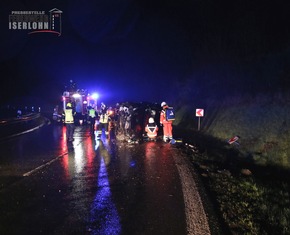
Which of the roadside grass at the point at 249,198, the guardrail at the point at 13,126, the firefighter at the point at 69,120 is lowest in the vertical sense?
the guardrail at the point at 13,126

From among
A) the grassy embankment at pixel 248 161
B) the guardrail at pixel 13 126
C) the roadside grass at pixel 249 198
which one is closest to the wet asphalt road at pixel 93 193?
the roadside grass at pixel 249 198

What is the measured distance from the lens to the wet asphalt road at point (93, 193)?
4996mm

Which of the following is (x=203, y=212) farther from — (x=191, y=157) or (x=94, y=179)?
(x=191, y=157)

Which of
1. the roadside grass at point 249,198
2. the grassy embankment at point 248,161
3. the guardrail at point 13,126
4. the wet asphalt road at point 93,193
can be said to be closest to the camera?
the wet asphalt road at point 93,193

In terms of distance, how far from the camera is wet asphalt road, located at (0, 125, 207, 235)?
5.00m

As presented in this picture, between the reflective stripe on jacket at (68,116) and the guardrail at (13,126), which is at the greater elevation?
the reflective stripe on jacket at (68,116)

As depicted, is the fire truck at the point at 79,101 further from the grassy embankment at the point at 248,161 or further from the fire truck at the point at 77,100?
the grassy embankment at the point at 248,161

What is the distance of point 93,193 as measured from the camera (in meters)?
6.53

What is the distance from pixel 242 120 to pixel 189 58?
17873mm

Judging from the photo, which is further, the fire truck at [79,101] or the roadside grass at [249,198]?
the fire truck at [79,101]

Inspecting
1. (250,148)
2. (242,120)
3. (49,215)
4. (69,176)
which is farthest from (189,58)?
(49,215)

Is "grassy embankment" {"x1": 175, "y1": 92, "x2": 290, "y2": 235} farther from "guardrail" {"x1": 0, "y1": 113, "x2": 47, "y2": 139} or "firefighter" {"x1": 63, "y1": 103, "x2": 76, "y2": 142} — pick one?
"guardrail" {"x1": 0, "y1": 113, "x2": 47, "y2": 139}

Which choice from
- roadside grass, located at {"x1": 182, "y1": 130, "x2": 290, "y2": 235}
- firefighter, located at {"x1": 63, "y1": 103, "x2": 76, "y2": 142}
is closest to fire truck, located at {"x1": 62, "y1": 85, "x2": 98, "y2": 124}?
firefighter, located at {"x1": 63, "y1": 103, "x2": 76, "y2": 142}

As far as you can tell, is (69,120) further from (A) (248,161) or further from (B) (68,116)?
(A) (248,161)
